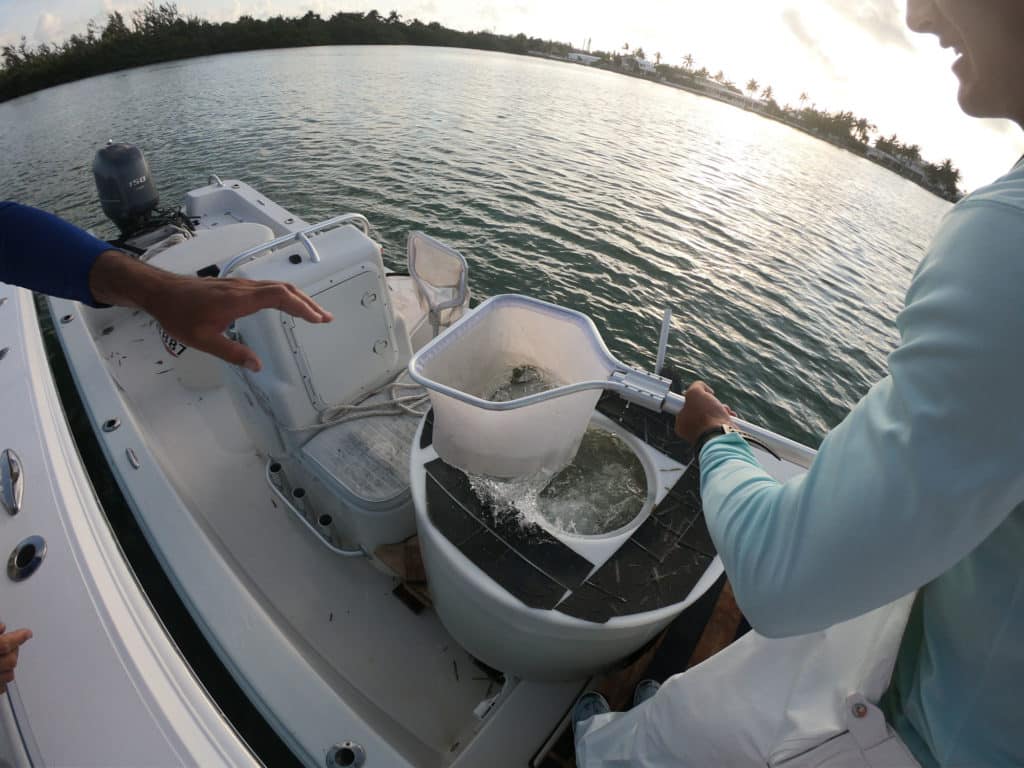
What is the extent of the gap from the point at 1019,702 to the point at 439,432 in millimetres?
1376

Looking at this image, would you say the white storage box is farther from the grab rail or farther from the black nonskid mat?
the grab rail

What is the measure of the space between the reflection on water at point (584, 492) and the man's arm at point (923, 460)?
0.95 metres

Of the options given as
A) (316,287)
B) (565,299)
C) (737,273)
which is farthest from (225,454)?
(737,273)

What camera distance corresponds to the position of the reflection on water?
152 cm

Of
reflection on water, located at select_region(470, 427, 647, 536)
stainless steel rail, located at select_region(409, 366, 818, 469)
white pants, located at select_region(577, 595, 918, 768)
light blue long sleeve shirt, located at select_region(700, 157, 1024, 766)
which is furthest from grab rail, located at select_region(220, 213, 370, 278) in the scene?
white pants, located at select_region(577, 595, 918, 768)

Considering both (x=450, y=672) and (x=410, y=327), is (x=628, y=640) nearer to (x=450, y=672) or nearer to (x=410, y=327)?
(x=450, y=672)

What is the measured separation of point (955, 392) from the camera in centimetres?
46

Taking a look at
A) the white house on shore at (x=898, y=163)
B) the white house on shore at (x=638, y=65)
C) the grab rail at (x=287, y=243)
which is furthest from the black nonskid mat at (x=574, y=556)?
the white house on shore at (x=638, y=65)

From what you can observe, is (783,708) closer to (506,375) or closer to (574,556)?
(574,556)

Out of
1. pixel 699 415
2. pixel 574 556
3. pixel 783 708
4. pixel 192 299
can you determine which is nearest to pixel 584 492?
pixel 574 556

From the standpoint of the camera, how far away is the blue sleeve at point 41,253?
4.01 feet

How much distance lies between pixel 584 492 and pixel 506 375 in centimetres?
60

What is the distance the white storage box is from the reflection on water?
0.06m

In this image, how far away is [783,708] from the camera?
3.25 feet
